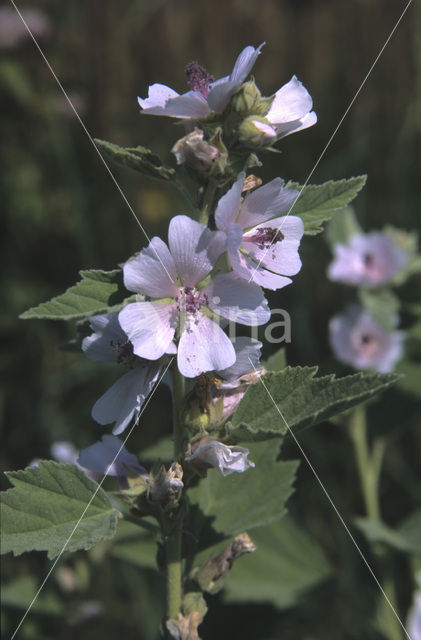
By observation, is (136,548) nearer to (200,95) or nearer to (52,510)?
(52,510)

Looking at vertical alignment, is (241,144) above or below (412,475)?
above

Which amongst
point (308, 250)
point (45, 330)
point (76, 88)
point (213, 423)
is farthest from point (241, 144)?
point (76, 88)

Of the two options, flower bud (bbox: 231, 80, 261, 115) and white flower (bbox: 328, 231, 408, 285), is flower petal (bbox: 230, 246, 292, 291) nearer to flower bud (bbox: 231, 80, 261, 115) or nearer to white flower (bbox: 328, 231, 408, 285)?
flower bud (bbox: 231, 80, 261, 115)

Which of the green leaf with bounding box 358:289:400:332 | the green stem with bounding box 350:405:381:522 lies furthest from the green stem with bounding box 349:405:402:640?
the green leaf with bounding box 358:289:400:332

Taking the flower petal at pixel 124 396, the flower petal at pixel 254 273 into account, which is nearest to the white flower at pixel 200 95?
the flower petal at pixel 254 273

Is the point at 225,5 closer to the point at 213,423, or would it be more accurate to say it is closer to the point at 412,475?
the point at 412,475

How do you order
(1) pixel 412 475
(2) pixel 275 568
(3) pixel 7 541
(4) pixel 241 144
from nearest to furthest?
(3) pixel 7 541
(4) pixel 241 144
(2) pixel 275 568
(1) pixel 412 475

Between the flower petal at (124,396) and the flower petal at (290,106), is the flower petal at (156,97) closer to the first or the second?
the flower petal at (290,106)

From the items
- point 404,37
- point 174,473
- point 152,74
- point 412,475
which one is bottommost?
point 412,475
